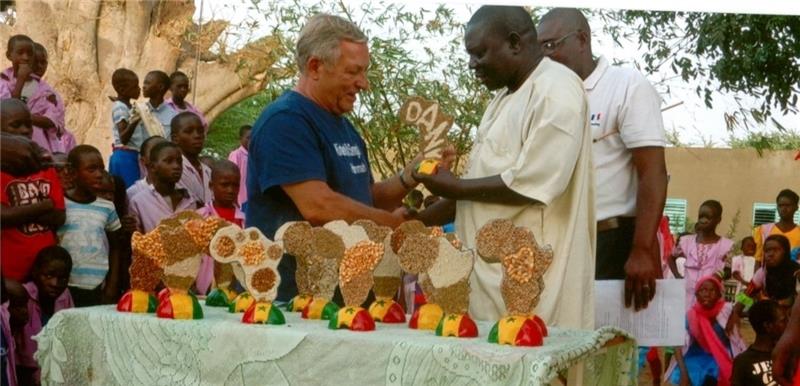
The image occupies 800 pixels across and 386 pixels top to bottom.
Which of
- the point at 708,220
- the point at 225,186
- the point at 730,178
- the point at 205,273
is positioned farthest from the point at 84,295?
the point at 730,178

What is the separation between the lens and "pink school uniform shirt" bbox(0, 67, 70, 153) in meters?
6.25

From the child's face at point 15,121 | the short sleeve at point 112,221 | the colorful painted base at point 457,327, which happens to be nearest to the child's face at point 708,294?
the short sleeve at point 112,221

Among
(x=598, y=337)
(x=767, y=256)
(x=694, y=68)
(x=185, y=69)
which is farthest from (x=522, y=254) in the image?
(x=185, y=69)

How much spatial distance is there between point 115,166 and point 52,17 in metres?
5.20

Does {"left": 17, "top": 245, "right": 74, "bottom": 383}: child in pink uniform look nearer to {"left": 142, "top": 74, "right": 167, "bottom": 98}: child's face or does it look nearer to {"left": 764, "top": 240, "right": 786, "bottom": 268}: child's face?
{"left": 142, "top": 74, "right": 167, "bottom": 98}: child's face

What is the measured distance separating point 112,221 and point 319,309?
8.51 feet

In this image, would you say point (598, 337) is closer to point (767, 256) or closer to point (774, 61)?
point (767, 256)

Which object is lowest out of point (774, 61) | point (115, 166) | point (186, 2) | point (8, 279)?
point (8, 279)

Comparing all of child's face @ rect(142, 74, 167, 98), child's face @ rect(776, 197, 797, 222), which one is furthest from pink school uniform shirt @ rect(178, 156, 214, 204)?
child's face @ rect(776, 197, 797, 222)

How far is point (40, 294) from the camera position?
501 cm

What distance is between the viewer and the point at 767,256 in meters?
8.31

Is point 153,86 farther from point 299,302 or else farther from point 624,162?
point 299,302

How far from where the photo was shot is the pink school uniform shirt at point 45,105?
625 cm

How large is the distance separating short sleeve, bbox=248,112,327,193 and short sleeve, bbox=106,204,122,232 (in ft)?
7.12
